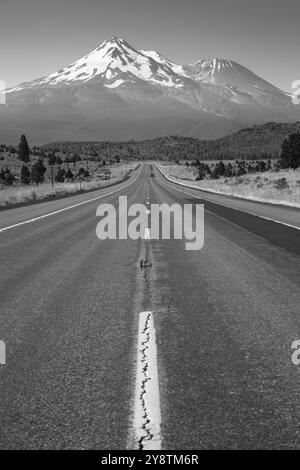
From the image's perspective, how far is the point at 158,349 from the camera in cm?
437

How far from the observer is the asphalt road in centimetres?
303

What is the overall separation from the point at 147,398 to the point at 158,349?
0.98m

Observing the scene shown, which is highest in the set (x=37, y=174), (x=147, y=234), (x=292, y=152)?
(x=292, y=152)

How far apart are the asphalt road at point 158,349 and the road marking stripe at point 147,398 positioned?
0.05 m

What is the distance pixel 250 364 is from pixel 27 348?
1.96m

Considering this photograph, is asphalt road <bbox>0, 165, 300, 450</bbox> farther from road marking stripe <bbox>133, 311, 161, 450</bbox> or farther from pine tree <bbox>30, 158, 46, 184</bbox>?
pine tree <bbox>30, 158, 46, 184</bbox>

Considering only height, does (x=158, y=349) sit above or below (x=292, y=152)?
below

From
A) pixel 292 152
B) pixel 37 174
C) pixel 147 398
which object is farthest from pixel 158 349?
pixel 37 174

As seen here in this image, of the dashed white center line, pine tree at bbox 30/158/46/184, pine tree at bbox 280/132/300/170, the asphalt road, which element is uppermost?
pine tree at bbox 280/132/300/170

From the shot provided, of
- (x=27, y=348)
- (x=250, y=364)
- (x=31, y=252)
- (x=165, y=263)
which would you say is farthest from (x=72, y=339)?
(x=31, y=252)

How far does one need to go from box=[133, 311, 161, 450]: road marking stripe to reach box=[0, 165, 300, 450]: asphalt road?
53 mm

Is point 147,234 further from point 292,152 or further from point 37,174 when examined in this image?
point 37,174

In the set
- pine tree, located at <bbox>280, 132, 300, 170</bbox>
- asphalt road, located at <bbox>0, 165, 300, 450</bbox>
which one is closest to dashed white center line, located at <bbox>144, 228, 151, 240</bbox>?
asphalt road, located at <bbox>0, 165, 300, 450</bbox>
